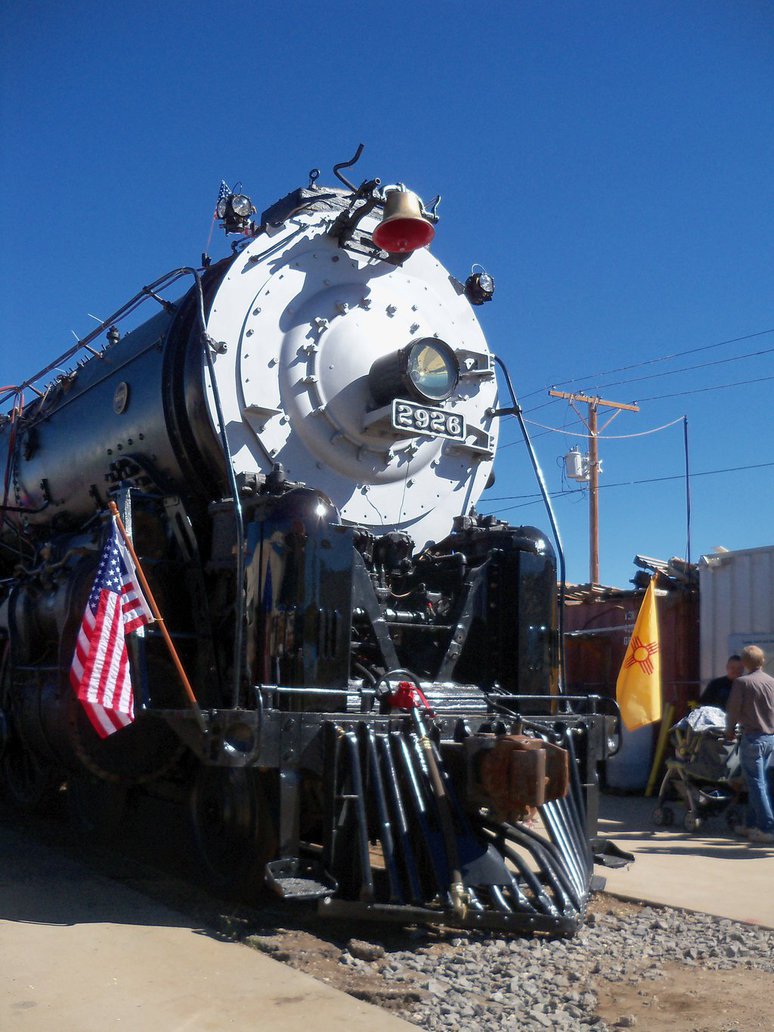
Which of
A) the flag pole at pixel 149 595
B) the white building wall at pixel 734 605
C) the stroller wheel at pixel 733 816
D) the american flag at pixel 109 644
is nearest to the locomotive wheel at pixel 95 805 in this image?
the american flag at pixel 109 644

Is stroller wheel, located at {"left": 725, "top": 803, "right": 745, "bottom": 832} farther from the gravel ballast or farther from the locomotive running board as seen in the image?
the locomotive running board

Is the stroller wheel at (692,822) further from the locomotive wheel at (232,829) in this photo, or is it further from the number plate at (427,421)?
the locomotive wheel at (232,829)

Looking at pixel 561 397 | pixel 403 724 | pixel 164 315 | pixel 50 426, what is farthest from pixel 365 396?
pixel 561 397

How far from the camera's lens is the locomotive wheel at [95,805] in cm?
548

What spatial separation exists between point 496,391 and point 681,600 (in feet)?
17.5

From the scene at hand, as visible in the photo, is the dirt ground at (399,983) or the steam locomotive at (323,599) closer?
the dirt ground at (399,983)

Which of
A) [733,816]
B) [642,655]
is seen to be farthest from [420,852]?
[642,655]

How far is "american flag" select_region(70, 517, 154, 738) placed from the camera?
4.41 m

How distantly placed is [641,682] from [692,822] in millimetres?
1537

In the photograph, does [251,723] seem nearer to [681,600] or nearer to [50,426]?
[50,426]

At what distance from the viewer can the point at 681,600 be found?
35.1ft

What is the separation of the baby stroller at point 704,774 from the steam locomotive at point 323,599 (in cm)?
227

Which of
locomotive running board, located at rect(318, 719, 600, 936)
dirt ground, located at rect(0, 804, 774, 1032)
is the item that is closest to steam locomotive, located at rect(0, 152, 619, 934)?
locomotive running board, located at rect(318, 719, 600, 936)

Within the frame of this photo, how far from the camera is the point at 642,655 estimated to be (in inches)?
359
